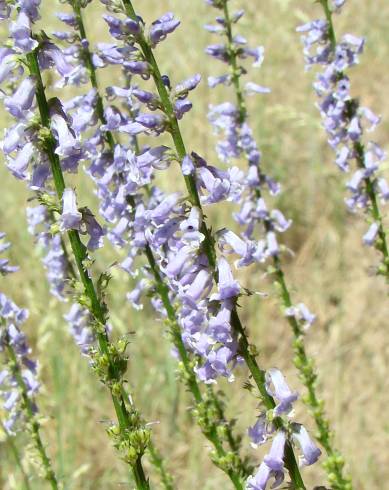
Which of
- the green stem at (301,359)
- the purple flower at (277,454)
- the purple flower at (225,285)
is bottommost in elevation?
the purple flower at (277,454)

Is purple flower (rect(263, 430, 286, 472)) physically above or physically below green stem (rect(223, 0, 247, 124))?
below

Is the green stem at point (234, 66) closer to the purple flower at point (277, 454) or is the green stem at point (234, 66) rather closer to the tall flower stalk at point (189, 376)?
the tall flower stalk at point (189, 376)

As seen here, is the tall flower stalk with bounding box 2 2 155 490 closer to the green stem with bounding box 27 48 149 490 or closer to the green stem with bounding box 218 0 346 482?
the green stem with bounding box 27 48 149 490

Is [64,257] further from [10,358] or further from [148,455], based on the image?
[148,455]

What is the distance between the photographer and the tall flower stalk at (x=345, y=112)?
16.8ft

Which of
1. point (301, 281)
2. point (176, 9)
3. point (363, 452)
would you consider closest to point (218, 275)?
point (363, 452)

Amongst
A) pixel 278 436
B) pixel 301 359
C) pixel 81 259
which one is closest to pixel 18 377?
pixel 81 259

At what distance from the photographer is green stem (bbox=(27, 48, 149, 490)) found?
129 inches

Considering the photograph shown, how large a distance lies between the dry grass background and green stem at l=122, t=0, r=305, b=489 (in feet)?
8.64

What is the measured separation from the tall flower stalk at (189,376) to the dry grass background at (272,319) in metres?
1.37

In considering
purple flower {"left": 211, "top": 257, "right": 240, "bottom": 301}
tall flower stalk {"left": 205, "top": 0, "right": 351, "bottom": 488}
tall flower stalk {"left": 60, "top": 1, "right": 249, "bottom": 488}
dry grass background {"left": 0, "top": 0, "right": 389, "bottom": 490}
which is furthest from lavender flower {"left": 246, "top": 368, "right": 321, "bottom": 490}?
dry grass background {"left": 0, "top": 0, "right": 389, "bottom": 490}

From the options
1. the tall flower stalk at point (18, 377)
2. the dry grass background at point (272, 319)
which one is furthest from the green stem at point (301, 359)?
the tall flower stalk at point (18, 377)

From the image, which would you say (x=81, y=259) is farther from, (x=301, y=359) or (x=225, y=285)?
(x=301, y=359)

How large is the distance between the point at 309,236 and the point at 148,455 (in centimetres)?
557
